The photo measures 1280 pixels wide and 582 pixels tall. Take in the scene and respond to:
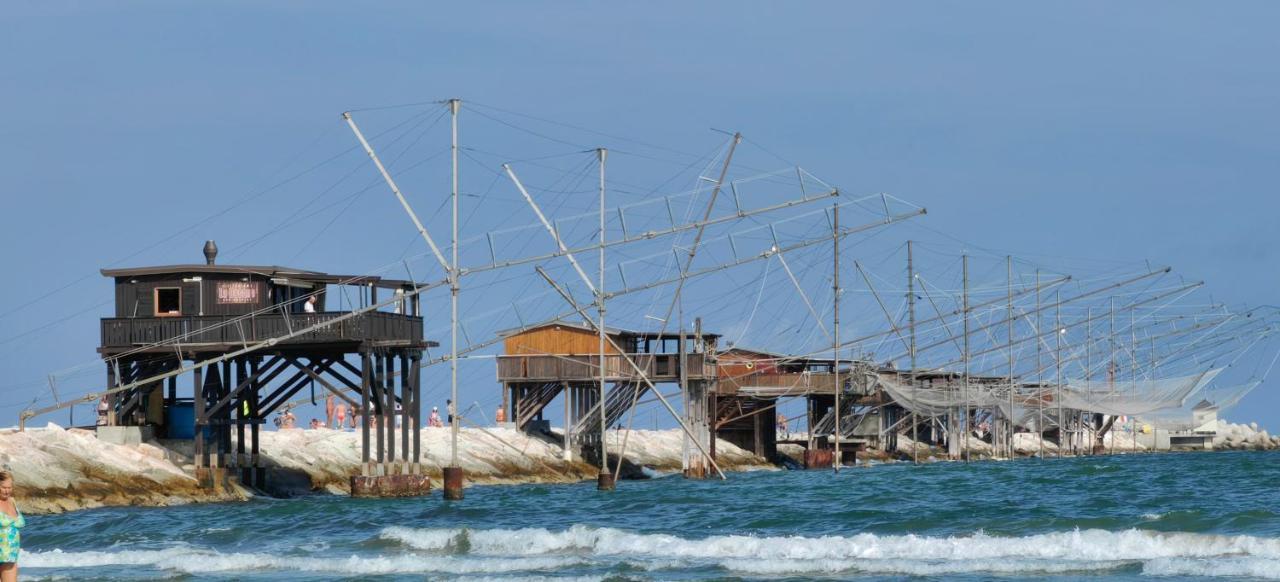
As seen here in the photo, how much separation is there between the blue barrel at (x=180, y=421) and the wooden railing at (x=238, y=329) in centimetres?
349

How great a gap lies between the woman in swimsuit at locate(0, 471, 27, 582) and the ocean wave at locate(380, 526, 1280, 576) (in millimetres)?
12759

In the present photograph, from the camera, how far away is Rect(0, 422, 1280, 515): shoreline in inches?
1873

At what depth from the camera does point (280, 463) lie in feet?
189

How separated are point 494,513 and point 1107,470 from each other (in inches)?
1286

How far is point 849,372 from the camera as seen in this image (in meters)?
82.8

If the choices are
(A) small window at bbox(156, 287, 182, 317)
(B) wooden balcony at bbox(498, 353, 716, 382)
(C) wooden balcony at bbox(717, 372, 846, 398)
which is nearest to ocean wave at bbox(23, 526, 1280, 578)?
(A) small window at bbox(156, 287, 182, 317)

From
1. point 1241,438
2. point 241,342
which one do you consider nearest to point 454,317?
point 241,342

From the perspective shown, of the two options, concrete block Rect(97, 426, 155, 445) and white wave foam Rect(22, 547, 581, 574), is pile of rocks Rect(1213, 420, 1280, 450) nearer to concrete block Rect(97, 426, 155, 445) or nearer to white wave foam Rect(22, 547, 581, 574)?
concrete block Rect(97, 426, 155, 445)

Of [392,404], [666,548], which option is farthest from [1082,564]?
[392,404]

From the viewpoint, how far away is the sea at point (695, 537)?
31.2m

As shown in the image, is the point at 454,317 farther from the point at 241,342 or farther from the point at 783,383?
the point at 783,383

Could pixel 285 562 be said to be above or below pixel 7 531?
below

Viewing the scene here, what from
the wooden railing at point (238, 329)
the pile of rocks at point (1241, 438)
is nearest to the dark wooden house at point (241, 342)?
the wooden railing at point (238, 329)

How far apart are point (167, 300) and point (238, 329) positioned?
9.26 ft
